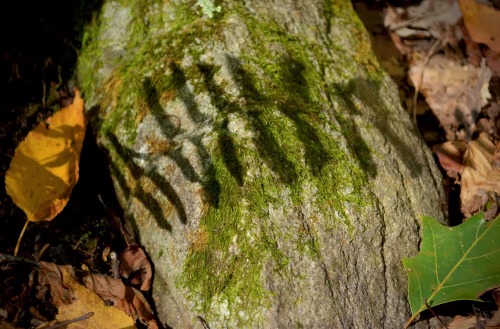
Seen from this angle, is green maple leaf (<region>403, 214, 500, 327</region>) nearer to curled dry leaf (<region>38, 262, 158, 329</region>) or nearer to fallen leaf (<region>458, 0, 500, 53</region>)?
curled dry leaf (<region>38, 262, 158, 329</region>)

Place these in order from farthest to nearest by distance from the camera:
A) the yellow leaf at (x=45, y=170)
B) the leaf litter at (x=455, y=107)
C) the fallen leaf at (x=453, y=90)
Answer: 1. the fallen leaf at (x=453, y=90)
2. the yellow leaf at (x=45, y=170)
3. the leaf litter at (x=455, y=107)

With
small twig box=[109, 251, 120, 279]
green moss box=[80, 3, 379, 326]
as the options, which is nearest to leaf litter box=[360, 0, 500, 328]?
green moss box=[80, 3, 379, 326]

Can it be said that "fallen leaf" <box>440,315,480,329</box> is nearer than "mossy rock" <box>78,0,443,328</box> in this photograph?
No

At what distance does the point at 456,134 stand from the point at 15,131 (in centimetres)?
306

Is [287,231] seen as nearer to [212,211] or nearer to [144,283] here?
[212,211]

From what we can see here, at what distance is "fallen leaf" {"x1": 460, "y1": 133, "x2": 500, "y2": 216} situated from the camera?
8.56 ft

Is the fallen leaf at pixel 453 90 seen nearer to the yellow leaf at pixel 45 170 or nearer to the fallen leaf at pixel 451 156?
the fallen leaf at pixel 451 156

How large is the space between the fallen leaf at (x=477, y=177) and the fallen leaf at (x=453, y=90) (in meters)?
0.38

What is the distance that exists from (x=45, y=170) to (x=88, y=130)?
0.36 m

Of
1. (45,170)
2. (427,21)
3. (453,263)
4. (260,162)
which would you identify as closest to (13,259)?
(45,170)

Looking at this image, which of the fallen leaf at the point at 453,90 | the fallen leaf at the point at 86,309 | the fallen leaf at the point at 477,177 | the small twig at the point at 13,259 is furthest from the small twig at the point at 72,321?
the fallen leaf at the point at 453,90

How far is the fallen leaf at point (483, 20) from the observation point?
3.49 m

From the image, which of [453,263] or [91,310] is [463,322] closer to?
[453,263]

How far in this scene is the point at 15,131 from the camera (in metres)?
2.51
